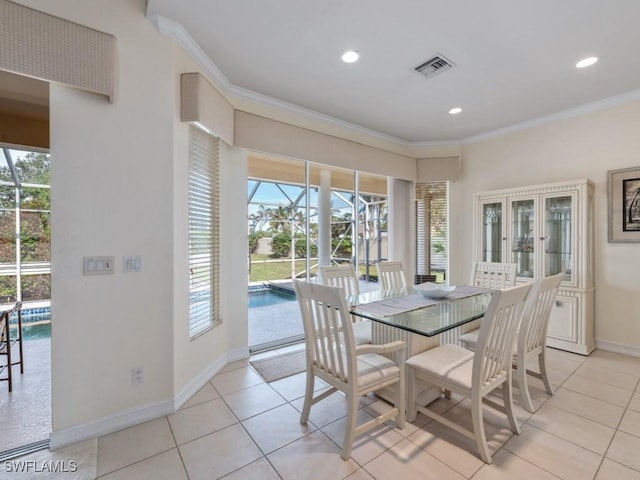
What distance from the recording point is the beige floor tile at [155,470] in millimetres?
1529

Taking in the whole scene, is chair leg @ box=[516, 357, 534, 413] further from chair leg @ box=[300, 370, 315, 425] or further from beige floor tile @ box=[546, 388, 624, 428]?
chair leg @ box=[300, 370, 315, 425]

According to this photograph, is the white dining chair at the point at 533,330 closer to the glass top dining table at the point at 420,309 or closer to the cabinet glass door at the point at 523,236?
the glass top dining table at the point at 420,309

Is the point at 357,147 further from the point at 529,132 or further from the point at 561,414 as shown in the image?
the point at 561,414

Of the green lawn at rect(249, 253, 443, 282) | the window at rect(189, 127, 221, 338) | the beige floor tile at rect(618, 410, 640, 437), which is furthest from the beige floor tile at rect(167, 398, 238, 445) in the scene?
the beige floor tile at rect(618, 410, 640, 437)

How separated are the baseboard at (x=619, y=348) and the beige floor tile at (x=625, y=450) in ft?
5.83

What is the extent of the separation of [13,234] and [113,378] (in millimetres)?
3494

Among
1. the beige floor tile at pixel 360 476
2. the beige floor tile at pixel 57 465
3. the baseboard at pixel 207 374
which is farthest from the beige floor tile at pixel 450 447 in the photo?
the beige floor tile at pixel 57 465

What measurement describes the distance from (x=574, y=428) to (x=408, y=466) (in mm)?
1225

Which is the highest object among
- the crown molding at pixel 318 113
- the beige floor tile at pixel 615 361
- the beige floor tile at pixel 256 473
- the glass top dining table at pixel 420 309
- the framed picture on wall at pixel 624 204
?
the crown molding at pixel 318 113

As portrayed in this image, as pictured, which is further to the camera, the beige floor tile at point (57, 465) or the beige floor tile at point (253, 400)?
the beige floor tile at point (253, 400)

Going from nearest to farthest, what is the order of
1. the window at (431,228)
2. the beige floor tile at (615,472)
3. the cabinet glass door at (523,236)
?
the beige floor tile at (615,472), the cabinet glass door at (523,236), the window at (431,228)

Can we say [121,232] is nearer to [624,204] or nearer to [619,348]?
[624,204]

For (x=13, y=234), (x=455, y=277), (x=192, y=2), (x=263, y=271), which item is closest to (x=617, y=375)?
(x=455, y=277)

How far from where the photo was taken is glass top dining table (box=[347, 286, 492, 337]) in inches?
72.3
